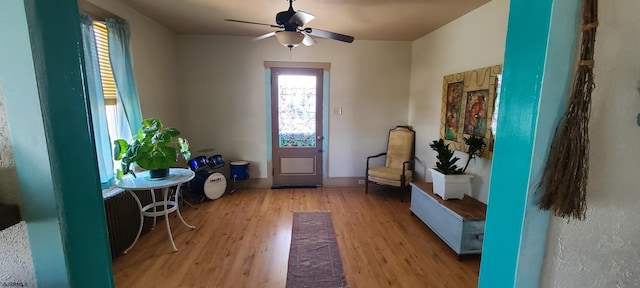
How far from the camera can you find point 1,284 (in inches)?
20.4

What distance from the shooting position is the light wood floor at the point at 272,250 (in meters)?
2.09

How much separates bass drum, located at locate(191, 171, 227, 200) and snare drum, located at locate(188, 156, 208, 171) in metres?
0.10

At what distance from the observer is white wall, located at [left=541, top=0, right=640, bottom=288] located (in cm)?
59

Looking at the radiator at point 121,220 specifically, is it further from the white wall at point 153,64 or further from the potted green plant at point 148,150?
the white wall at point 153,64

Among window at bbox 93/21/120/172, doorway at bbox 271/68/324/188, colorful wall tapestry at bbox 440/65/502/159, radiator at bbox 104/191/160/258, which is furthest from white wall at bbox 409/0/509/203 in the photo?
window at bbox 93/21/120/172

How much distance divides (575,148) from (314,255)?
217 centimetres

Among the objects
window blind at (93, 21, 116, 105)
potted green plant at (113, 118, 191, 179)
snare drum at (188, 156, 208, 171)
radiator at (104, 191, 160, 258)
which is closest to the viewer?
potted green plant at (113, 118, 191, 179)

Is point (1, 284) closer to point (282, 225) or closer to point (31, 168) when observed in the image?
point (31, 168)

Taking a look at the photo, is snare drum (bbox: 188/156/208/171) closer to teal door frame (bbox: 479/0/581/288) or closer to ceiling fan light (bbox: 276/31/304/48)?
ceiling fan light (bbox: 276/31/304/48)

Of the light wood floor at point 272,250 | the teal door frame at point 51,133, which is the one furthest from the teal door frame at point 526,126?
the light wood floor at point 272,250

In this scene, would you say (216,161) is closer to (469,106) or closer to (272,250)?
(272,250)

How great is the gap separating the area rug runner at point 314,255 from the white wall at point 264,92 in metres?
1.54

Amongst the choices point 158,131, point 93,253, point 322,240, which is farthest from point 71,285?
point 322,240

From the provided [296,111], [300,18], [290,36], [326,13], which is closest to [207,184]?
[296,111]
